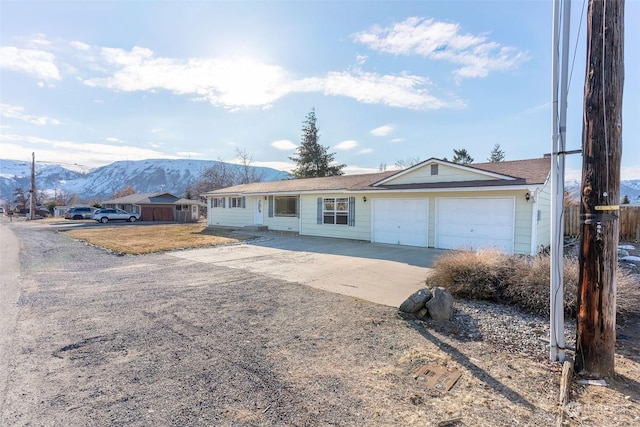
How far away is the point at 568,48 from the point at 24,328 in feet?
25.5

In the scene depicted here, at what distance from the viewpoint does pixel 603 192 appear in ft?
10.5

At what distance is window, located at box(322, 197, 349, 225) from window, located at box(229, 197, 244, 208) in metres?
7.53

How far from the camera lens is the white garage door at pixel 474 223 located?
10812 mm

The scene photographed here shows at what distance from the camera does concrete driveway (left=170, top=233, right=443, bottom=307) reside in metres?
6.87

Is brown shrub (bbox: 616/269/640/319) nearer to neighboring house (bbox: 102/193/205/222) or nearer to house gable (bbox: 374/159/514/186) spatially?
house gable (bbox: 374/159/514/186)

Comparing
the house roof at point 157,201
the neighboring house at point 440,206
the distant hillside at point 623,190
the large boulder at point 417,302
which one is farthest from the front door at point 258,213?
the house roof at point 157,201

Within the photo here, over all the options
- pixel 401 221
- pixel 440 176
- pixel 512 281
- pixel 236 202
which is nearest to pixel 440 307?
pixel 512 281

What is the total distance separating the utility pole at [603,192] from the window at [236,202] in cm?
2018

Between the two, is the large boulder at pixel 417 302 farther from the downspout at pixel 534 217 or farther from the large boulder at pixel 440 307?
the downspout at pixel 534 217

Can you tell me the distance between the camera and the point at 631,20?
3404 mm

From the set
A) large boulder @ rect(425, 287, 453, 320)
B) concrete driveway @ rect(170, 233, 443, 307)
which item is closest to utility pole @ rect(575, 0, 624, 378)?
large boulder @ rect(425, 287, 453, 320)

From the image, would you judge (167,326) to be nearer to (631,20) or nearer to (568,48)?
(568,48)

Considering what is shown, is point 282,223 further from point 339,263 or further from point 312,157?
point 312,157

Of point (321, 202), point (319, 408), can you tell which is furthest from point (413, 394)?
point (321, 202)
